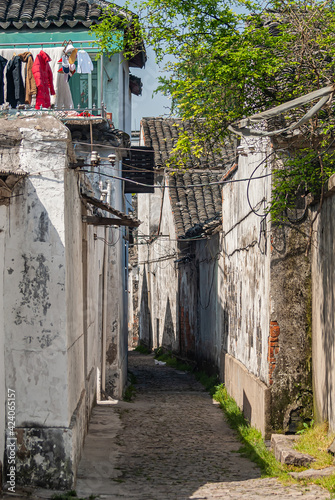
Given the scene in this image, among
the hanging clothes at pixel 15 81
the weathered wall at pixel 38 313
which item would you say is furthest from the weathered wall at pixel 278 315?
the hanging clothes at pixel 15 81

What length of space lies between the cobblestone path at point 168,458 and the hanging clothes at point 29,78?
221 inches

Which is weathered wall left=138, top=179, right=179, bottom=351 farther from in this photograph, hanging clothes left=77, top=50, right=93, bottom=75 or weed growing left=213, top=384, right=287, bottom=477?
weed growing left=213, top=384, right=287, bottom=477

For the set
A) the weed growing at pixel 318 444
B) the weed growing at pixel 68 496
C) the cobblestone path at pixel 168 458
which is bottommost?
the cobblestone path at pixel 168 458

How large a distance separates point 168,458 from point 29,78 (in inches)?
270

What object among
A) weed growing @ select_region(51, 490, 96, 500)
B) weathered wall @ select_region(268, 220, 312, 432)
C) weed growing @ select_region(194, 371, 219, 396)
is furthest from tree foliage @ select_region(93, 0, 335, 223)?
weed growing @ select_region(194, 371, 219, 396)

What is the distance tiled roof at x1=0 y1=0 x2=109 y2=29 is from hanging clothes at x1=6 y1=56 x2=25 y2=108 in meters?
2.21

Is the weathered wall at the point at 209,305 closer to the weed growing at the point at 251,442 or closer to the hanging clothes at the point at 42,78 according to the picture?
the weed growing at the point at 251,442

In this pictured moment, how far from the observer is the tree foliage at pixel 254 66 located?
24.9 feet

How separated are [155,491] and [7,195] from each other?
11.0 feet

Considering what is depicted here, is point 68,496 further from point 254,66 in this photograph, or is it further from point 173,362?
point 173,362

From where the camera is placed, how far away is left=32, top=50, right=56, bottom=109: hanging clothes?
11180 millimetres

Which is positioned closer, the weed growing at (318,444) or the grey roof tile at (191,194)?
the weed growing at (318,444)

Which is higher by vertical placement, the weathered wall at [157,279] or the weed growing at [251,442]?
the weathered wall at [157,279]

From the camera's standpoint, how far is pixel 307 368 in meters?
8.38
